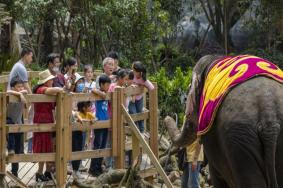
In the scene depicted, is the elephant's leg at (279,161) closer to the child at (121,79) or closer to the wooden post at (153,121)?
the child at (121,79)

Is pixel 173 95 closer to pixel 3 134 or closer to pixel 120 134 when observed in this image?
Answer: pixel 120 134

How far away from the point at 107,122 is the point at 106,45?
1107 centimetres

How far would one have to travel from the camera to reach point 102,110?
11070 millimetres

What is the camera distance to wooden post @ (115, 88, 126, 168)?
1087 centimetres

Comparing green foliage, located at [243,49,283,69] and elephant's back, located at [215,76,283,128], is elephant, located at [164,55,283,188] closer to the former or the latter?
elephant's back, located at [215,76,283,128]

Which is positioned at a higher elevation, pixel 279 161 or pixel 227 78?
pixel 227 78

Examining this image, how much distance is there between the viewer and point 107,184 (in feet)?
34.9

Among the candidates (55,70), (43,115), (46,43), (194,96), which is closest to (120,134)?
(43,115)

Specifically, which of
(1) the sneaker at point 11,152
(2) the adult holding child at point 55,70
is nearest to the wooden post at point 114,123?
(2) the adult holding child at point 55,70

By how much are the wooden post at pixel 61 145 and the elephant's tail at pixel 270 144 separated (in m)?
4.37

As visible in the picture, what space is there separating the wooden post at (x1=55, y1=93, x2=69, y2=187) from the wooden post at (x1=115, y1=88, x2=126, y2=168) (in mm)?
856

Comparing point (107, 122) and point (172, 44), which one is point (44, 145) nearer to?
point (107, 122)

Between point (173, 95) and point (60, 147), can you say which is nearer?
point (60, 147)

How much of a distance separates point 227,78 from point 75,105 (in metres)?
5.47
